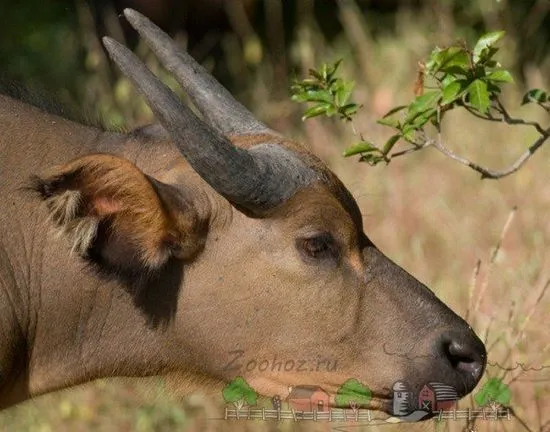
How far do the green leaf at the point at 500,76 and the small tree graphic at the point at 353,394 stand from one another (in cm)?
139

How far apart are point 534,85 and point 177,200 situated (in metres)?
7.17

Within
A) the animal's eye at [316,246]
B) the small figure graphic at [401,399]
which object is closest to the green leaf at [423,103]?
the animal's eye at [316,246]

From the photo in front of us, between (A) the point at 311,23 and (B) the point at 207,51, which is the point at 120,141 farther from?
(A) the point at 311,23

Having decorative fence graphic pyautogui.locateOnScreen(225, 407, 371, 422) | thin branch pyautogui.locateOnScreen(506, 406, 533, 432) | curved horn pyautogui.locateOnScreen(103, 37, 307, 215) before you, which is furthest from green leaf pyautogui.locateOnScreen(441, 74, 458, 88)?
thin branch pyautogui.locateOnScreen(506, 406, 533, 432)

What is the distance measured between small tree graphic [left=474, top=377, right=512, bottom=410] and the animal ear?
1601 mm

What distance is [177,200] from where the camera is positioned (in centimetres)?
548

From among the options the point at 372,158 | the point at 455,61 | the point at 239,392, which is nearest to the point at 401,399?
the point at 239,392

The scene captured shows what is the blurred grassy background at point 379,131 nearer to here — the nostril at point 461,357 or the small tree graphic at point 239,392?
the small tree graphic at point 239,392

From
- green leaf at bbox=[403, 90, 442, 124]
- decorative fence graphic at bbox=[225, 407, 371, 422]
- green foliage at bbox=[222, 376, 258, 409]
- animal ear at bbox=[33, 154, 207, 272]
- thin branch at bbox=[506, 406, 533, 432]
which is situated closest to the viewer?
animal ear at bbox=[33, 154, 207, 272]

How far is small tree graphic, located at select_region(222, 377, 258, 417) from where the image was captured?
573 cm

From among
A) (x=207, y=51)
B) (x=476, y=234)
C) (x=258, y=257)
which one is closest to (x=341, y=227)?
(x=258, y=257)

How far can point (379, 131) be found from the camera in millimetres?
11297

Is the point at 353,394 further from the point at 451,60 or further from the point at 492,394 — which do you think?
the point at 451,60

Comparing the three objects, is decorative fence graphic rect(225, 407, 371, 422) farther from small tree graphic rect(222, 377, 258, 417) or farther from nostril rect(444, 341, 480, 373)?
nostril rect(444, 341, 480, 373)
